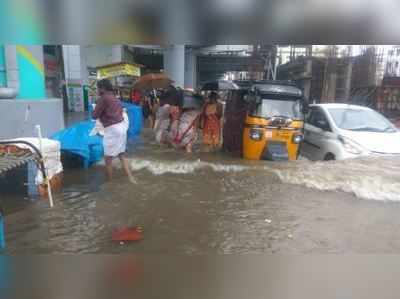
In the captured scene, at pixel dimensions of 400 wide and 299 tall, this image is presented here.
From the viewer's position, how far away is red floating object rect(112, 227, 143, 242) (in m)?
3.86

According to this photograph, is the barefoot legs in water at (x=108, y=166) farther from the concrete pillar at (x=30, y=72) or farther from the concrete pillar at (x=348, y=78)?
the concrete pillar at (x=348, y=78)

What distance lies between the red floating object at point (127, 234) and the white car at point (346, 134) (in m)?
4.95

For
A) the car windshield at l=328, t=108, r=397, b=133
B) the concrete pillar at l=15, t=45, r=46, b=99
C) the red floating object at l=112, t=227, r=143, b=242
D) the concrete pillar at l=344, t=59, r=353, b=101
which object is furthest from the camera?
the concrete pillar at l=344, t=59, r=353, b=101

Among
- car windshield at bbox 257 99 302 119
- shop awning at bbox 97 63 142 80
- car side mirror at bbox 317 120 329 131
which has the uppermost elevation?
shop awning at bbox 97 63 142 80

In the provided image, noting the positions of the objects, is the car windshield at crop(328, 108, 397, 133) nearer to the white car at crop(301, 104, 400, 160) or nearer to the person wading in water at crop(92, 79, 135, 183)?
the white car at crop(301, 104, 400, 160)

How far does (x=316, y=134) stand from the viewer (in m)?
8.55

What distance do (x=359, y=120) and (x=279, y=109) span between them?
1.86 metres

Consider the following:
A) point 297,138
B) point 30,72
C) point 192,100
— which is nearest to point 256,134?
point 297,138

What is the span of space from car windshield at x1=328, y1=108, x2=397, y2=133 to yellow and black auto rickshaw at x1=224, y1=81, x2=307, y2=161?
0.83 metres

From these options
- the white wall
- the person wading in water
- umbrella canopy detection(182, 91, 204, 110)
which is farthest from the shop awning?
the person wading in water

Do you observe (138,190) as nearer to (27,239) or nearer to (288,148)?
(27,239)

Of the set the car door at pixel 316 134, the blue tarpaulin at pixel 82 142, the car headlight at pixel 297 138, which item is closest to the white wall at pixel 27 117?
the blue tarpaulin at pixel 82 142

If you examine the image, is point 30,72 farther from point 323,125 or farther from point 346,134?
point 346,134

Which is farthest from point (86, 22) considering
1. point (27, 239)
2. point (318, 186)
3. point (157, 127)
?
point (157, 127)
